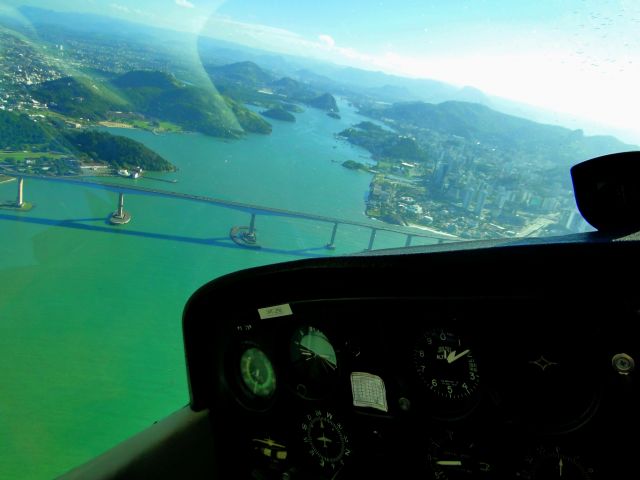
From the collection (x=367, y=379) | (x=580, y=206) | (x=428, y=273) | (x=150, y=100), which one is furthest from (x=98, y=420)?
(x=150, y=100)

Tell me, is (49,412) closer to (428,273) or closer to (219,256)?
(219,256)

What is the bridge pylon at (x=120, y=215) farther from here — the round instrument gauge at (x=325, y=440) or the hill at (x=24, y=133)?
the round instrument gauge at (x=325, y=440)

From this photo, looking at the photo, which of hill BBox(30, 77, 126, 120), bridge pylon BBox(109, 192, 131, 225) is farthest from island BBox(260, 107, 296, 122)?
bridge pylon BBox(109, 192, 131, 225)

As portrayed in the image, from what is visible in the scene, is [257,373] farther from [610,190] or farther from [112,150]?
[112,150]

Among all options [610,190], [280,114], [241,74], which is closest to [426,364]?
[610,190]

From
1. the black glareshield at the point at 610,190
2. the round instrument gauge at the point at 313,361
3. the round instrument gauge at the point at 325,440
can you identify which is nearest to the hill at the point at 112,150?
the round instrument gauge at the point at 313,361
